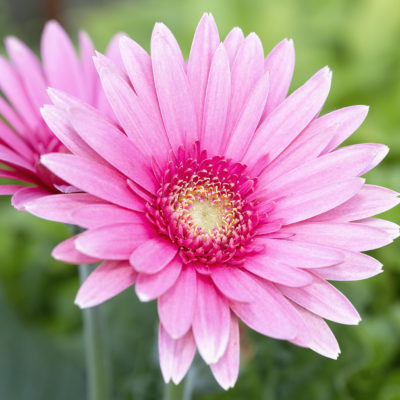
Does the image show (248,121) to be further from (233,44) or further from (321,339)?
(321,339)

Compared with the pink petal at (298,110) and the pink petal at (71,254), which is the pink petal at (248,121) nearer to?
the pink petal at (298,110)

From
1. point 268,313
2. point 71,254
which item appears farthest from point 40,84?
point 268,313

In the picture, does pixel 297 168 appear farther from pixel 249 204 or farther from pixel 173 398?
pixel 173 398

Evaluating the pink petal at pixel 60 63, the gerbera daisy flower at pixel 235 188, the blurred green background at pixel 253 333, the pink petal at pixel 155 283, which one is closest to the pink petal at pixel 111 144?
the gerbera daisy flower at pixel 235 188

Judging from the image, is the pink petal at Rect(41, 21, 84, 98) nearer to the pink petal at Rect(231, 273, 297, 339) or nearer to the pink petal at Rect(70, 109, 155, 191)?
the pink petal at Rect(70, 109, 155, 191)

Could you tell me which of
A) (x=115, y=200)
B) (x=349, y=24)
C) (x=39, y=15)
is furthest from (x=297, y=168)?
(x=39, y=15)

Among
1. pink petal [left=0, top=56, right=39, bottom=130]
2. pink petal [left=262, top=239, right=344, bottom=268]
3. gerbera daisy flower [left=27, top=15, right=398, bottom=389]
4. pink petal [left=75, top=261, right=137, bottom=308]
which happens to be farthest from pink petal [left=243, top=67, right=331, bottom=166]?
pink petal [left=0, top=56, right=39, bottom=130]

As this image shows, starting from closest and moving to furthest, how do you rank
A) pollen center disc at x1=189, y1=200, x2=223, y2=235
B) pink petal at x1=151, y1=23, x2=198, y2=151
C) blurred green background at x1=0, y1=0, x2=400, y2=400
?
pink petal at x1=151, y1=23, x2=198, y2=151 → pollen center disc at x1=189, y1=200, x2=223, y2=235 → blurred green background at x1=0, y1=0, x2=400, y2=400
